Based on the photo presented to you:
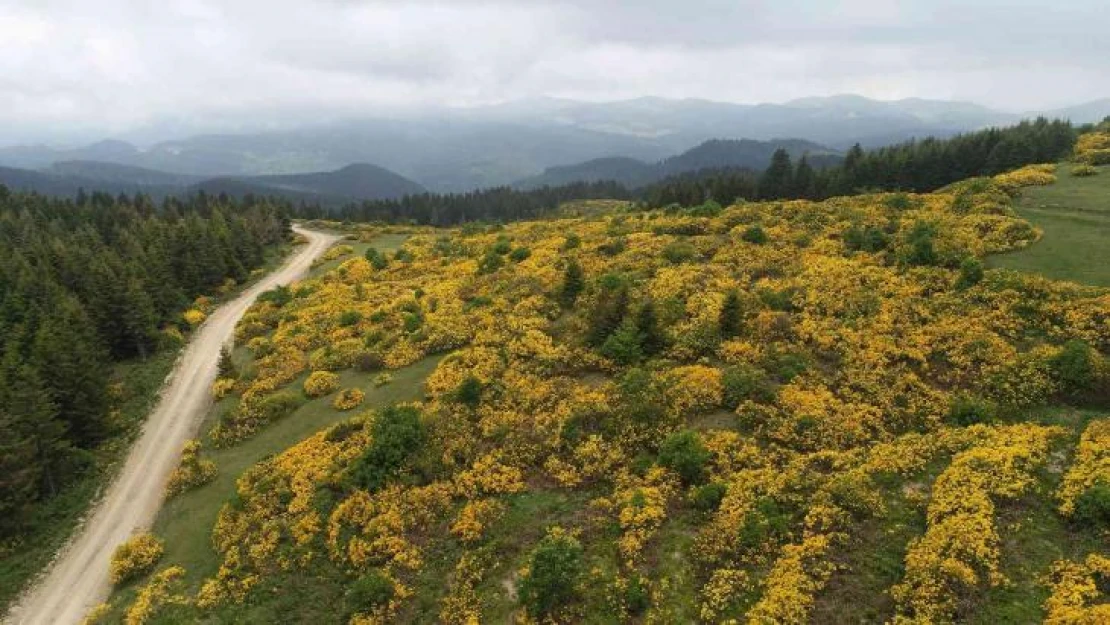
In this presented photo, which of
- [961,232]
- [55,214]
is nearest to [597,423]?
[961,232]

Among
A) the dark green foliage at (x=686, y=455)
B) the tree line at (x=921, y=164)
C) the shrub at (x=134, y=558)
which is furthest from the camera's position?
the tree line at (x=921, y=164)

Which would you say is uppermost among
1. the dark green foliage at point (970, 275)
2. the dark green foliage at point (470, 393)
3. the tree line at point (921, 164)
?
the tree line at point (921, 164)

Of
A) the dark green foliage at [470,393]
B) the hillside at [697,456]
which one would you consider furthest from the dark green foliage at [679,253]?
the dark green foliage at [470,393]

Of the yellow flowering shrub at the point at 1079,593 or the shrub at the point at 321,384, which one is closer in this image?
the yellow flowering shrub at the point at 1079,593

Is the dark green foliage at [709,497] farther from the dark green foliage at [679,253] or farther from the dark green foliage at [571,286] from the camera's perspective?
the dark green foliage at [679,253]

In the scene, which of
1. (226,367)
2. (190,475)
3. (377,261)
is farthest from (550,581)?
(377,261)

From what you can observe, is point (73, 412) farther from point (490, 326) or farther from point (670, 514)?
point (670, 514)

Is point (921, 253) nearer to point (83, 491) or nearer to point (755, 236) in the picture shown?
point (755, 236)

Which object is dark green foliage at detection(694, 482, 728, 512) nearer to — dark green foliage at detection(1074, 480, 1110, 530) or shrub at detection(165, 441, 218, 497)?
dark green foliage at detection(1074, 480, 1110, 530)
